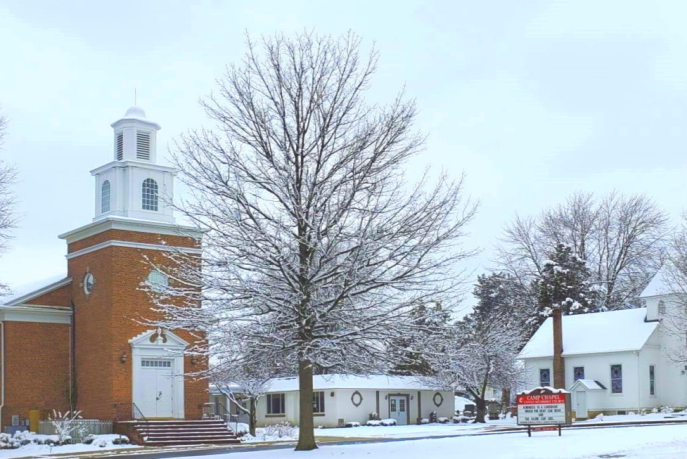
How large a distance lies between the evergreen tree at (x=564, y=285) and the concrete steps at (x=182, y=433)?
24272 mm

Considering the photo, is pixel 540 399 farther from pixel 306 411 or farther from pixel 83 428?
pixel 83 428

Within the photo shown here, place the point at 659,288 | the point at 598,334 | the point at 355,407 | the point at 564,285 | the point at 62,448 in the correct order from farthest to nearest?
1. the point at 564,285
2. the point at 355,407
3. the point at 598,334
4. the point at 659,288
5. the point at 62,448

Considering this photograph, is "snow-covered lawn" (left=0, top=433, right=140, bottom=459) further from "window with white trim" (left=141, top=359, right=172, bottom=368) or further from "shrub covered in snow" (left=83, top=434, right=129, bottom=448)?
"window with white trim" (left=141, top=359, right=172, bottom=368)

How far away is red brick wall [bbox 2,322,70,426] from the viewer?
122 ft

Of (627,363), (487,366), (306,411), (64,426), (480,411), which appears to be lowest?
(480,411)

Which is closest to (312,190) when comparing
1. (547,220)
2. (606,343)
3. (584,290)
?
(606,343)

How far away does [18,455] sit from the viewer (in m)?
30.2

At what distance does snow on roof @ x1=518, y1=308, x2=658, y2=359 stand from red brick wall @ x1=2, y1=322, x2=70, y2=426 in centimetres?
2840

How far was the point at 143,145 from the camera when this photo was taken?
128 feet

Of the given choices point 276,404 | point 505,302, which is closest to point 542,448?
point 276,404

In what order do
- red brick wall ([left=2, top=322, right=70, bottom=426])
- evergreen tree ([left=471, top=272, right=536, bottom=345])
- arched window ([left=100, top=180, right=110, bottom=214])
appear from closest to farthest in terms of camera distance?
red brick wall ([left=2, top=322, right=70, bottom=426]) < arched window ([left=100, top=180, right=110, bottom=214]) < evergreen tree ([left=471, top=272, right=536, bottom=345])

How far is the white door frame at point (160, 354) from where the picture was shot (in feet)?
119

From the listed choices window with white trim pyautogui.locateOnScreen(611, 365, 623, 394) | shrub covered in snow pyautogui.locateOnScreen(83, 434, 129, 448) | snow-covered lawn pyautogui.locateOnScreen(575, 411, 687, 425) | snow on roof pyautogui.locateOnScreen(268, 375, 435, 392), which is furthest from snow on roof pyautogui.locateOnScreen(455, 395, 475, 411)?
shrub covered in snow pyautogui.locateOnScreen(83, 434, 129, 448)

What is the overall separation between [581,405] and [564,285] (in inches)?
310
